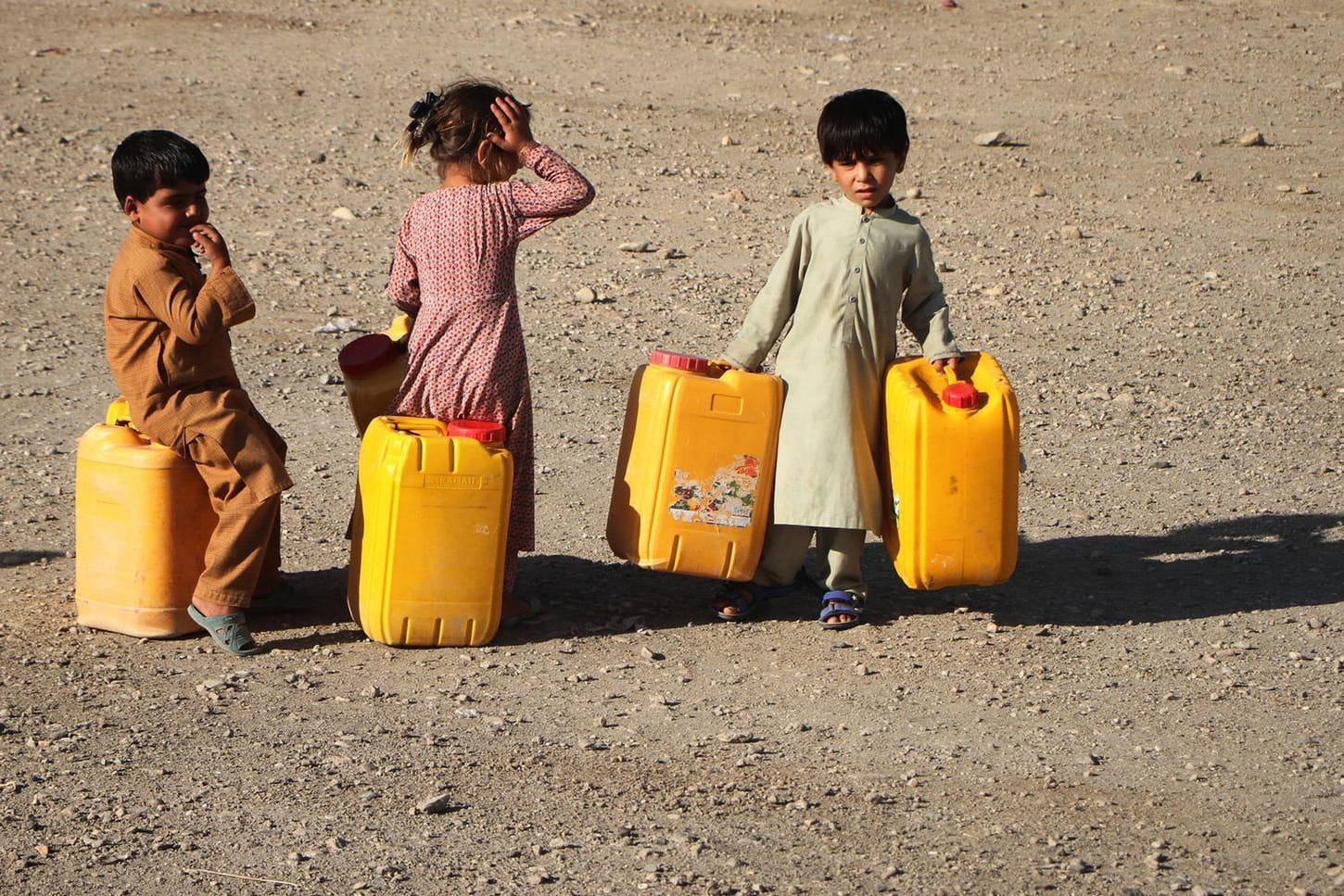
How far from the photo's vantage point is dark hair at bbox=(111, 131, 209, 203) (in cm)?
457

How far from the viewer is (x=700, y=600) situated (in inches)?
213

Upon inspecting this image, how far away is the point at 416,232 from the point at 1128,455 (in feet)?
10.8

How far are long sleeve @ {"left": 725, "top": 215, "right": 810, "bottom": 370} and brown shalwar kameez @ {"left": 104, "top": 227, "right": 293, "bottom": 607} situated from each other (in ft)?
4.40

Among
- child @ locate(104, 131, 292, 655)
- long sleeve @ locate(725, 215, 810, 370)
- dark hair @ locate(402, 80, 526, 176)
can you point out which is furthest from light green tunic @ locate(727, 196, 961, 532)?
child @ locate(104, 131, 292, 655)

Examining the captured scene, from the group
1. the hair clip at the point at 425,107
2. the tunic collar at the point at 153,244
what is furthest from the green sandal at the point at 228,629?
the hair clip at the point at 425,107

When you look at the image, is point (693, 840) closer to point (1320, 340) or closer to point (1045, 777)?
point (1045, 777)

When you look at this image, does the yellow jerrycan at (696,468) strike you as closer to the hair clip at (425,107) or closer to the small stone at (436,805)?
the hair clip at (425,107)

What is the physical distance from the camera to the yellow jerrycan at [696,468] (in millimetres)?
4887

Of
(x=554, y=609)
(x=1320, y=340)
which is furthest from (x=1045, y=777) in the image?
(x=1320, y=340)

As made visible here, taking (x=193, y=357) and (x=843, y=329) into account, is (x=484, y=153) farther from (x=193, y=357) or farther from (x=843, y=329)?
(x=843, y=329)

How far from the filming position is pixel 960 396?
476cm

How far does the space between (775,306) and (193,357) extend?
63.7 inches

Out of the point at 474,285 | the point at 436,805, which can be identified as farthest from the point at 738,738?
the point at 474,285

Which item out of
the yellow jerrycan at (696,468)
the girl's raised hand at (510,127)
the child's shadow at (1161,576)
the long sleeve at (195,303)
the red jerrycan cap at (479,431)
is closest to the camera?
the long sleeve at (195,303)
